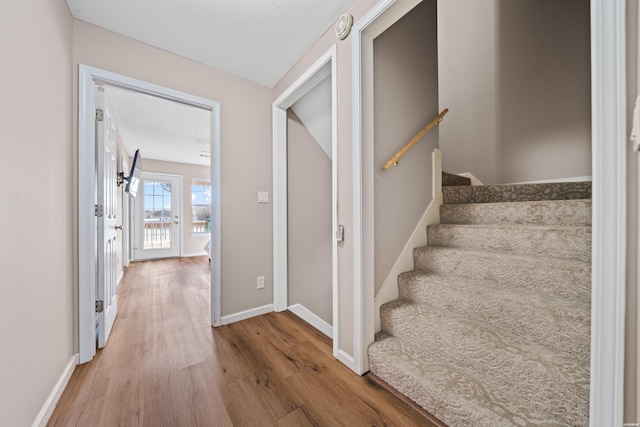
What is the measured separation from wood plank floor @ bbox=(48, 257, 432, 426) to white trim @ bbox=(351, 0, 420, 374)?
24cm

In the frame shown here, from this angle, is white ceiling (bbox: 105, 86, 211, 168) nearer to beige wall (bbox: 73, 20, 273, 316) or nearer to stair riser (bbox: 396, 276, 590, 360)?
beige wall (bbox: 73, 20, 273, 316)

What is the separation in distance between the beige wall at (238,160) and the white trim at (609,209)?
6.97 ft

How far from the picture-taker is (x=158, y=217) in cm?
562

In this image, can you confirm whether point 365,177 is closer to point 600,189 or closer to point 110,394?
point 600,189

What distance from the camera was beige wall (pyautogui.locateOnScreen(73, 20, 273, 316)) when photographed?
1.87 metres

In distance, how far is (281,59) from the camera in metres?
1.98

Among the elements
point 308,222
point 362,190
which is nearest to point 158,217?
point 308,222

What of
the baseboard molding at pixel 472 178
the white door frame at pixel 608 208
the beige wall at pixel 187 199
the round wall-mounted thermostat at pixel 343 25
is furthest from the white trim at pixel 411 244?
the beige wall at pixel 187 199

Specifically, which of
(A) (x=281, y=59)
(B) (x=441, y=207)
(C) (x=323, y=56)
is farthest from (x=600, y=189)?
(A) (x=281, y=59)

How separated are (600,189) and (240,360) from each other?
1.92 metres

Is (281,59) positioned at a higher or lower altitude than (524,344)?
higher

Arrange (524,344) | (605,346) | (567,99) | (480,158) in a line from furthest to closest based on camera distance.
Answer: (480,158)
(567,99)
(524,344)
(605,346)

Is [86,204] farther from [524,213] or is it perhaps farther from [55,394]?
[524,213]

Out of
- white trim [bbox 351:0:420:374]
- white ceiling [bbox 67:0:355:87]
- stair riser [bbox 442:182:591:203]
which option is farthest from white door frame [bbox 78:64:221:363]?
stair riser [bbox 442:182:591:203]
